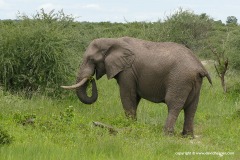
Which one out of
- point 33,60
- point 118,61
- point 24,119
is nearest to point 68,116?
point 24,119

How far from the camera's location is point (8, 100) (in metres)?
11.7

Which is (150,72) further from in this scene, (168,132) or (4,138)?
(4,138)

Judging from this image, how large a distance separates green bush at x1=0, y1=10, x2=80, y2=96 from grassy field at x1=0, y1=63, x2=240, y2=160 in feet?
2.40

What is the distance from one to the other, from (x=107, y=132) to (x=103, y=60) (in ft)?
7.81

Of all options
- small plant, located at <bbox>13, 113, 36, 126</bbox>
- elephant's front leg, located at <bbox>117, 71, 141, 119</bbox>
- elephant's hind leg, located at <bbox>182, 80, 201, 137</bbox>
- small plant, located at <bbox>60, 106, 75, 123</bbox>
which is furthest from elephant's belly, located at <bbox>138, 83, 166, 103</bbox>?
small plant, located at <bbox>13, 113, 36, 126</bbox>

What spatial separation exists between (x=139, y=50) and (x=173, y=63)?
0.91 metres

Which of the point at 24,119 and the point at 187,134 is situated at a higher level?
the point at 24,119

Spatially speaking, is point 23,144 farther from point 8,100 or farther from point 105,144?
point 8,100

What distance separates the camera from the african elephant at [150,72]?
33.0ft

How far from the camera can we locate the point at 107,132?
29.4 ft

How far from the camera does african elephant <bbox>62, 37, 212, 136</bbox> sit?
33.0ft

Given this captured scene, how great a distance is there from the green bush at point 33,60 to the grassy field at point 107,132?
731 mm

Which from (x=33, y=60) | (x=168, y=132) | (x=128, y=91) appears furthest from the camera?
(x=33, y=60)

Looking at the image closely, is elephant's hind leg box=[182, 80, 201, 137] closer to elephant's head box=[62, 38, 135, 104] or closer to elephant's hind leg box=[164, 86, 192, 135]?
elephant's hind leg box=[164, 86, 192, 135]
